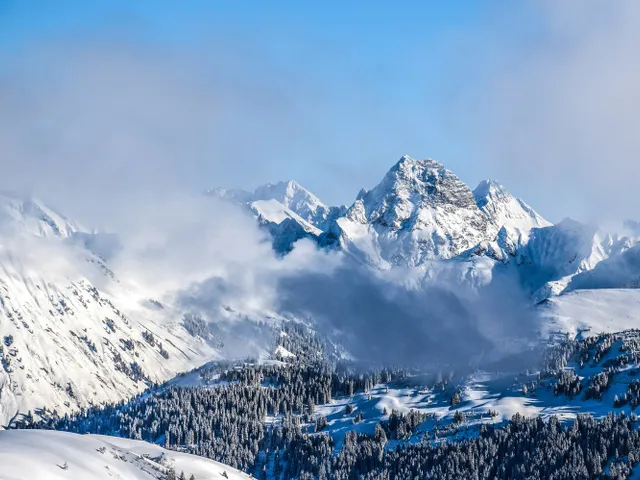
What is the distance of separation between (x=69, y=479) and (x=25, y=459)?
10.9 metres

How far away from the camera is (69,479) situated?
7584 inches

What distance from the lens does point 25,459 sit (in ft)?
638
